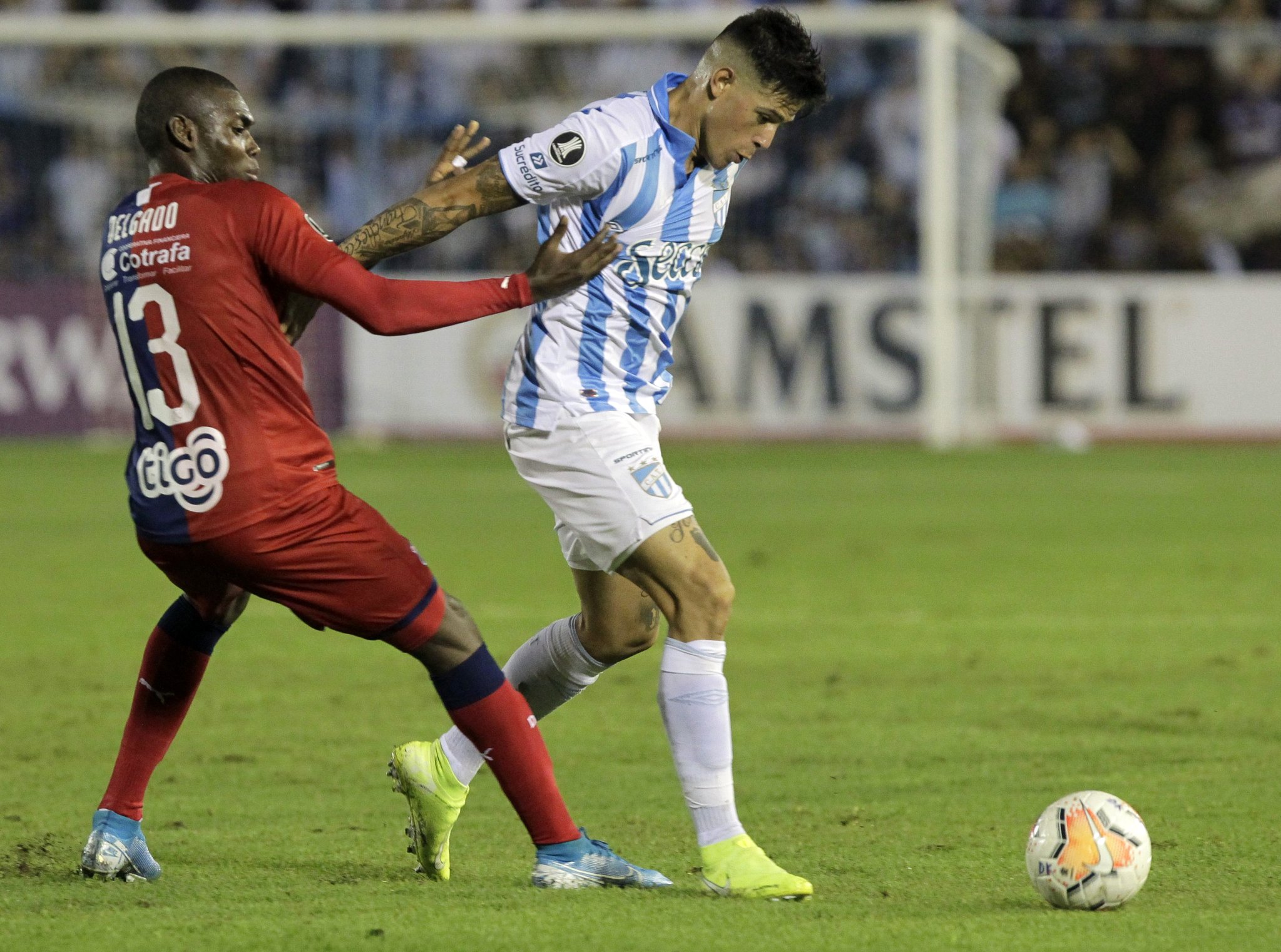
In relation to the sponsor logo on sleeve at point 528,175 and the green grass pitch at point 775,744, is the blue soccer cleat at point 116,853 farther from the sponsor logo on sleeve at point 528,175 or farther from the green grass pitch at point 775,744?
the sponsor logo on sleeve at point 528,175

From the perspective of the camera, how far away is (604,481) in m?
4.61

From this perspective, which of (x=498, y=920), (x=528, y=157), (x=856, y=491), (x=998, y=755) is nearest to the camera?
(x=498, y=920)

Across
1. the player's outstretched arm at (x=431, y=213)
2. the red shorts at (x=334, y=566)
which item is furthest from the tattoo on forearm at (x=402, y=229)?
the red shorts at (x=334, y=566)

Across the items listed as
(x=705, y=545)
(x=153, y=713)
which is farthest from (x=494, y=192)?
(x=153, y=713)

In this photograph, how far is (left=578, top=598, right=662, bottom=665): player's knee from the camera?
499 cm

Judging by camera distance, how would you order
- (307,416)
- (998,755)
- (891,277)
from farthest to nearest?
(891,277) < (998,755) < (307,416)

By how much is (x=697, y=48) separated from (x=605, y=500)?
16067 millimetres

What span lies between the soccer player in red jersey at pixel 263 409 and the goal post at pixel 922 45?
14100 millimetres

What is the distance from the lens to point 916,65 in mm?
20297

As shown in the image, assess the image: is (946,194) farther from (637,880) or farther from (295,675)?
(637,880)

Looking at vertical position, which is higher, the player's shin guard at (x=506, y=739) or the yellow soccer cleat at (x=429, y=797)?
the player's shin guard at (x=506, y=739)

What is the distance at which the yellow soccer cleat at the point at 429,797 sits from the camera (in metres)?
4.62

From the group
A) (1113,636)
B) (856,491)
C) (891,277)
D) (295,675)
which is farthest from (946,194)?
(295,675)

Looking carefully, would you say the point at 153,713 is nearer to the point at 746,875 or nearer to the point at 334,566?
the point at 334,566
